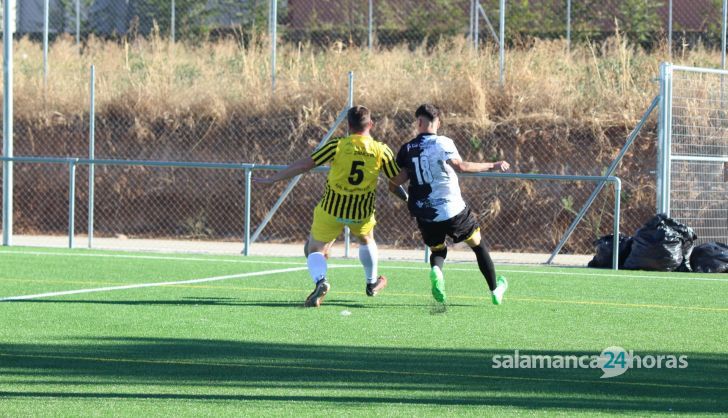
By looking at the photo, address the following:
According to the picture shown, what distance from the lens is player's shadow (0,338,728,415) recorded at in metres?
7.00

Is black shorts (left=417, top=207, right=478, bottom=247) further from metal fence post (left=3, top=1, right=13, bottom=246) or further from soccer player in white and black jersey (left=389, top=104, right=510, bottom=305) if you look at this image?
metal fence post (left=3, top=1, right=13, bottom=246)

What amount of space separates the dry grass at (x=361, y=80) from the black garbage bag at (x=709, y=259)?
654 centimetres

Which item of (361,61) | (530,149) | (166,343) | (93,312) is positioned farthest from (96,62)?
(166,343)

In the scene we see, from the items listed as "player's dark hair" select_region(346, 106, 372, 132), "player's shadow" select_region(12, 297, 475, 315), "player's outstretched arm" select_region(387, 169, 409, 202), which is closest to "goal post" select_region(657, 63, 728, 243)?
"player's outstretched arm" select_region(387, 169, 409, 202)

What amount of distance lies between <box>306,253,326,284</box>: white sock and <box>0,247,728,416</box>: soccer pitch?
13.5 inches

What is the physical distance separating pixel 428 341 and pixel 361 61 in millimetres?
16694

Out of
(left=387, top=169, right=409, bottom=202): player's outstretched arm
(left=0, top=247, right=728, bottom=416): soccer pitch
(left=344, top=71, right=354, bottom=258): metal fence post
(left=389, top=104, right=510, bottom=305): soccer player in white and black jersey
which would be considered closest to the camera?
(left=0, top=247, right=728, bottom=416): soccer pitch

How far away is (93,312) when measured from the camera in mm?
10648

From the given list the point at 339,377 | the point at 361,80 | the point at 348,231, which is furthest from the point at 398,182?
the point at 361,80

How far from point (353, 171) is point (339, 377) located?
3.73 m

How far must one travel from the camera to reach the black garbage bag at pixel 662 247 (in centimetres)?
1570

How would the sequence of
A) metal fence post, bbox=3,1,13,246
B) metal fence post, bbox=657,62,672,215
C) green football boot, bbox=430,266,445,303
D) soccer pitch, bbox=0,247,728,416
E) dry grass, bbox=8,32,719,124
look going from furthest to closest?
dry grass, bbox=8,32,719,124 → metal fence post, bbox=3,1,13,246 → metal fence post, bbox=657,62,672,215 → green football boot, bbox=430,266,445,303 → soccer pitch, bbox=0,247,728,416

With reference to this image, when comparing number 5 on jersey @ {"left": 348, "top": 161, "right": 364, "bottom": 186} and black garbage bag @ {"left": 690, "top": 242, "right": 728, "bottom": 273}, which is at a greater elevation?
number 5 on jersey @ {"left": 348, "top": 161, "right": 364, "bottom": 186}

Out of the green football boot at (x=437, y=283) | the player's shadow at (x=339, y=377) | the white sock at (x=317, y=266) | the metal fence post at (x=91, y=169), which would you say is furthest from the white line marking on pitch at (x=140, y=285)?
the metal fence post at (x=91, y=169)
